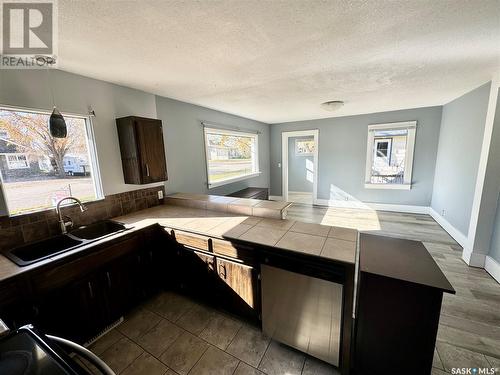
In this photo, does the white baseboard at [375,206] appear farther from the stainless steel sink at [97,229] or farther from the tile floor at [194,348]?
the stainless steel sink at [97,229]

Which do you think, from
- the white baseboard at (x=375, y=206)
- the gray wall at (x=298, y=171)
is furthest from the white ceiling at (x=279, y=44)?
the gray wall at (x=298, y=171)

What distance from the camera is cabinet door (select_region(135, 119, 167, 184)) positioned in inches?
93.6

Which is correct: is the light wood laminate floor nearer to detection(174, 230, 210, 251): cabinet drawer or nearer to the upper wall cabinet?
detection(174, 230, 210, 251): cabinet drawer

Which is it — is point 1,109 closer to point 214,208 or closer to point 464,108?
point 214,208

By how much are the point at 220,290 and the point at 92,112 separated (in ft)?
7.49

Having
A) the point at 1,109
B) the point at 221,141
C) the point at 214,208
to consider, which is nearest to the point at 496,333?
the point at 214,208

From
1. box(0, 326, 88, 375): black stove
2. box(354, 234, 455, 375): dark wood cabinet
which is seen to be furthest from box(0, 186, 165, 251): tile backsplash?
box(354, 234, 455, 375): dark wood cabinet

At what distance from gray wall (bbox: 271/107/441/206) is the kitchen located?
1382 millimetres

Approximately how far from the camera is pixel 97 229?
2.22 metres

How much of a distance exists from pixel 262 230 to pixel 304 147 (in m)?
5.94

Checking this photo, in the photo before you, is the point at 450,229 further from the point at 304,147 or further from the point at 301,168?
the point at 304,147

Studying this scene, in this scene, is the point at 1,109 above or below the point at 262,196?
above

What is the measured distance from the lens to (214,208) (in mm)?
2578

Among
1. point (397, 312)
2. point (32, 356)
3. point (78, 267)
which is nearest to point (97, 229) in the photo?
Answer: point (78, 267)
